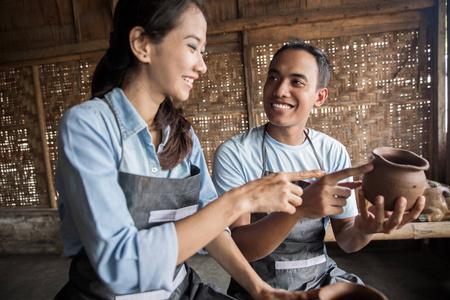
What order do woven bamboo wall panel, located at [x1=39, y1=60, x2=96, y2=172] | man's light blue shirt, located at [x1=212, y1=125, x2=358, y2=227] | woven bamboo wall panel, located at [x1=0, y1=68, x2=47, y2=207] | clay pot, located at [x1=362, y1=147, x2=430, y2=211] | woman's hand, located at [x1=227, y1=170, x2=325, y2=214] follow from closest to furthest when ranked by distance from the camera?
woman's hand, located at [x1=227, y1=170, x2=325, y2=214] < clay pot, located at [x1=362, y1=147, x2=430, y2=211] < man's light blue shirt, located at [x1=212, y1=125, x2=358, y2=227] < woven bamboo wall panel, located at [x1=39, y1=60, x2=96, y2=172] < woven bamboo wall panel, located at [x1=0, y1=68, x2=47, y2=207]

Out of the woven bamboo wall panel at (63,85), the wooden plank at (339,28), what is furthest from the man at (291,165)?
the woven bamboo wall panel at (63,85)

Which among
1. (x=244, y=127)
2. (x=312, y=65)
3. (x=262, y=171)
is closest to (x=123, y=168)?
(x=262, y=171)

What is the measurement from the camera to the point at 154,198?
141 centimetres

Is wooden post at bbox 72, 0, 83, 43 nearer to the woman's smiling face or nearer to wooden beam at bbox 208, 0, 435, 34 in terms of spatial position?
wooden beam at bbox 208, 0, 435, 34

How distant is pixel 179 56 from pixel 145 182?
1.88 feet

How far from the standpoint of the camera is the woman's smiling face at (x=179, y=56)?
1366 mm

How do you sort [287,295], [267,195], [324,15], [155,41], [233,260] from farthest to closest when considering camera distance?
1. [324,15]
2. [233,260]
3. [287,295]
4. [155,41]
5. [267,195]

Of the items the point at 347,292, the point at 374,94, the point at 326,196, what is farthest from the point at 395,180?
the point at 374,94

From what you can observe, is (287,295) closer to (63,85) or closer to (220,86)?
(220,86)

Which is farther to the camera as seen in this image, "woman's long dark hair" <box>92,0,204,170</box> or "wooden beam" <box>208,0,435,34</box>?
"wooden beam" <box>208,0,435,34</box>

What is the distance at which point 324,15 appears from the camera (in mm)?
4258

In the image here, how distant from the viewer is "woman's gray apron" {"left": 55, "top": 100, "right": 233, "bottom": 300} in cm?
134

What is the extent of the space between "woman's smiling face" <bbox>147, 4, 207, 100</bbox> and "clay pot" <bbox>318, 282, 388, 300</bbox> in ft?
3.57

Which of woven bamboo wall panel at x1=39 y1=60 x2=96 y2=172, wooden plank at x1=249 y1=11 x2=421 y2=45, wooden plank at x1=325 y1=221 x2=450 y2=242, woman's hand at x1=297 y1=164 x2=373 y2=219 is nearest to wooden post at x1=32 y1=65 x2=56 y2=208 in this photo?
woven bamboo wall panel at x1=39 y1=60 x2=96 y2=172
